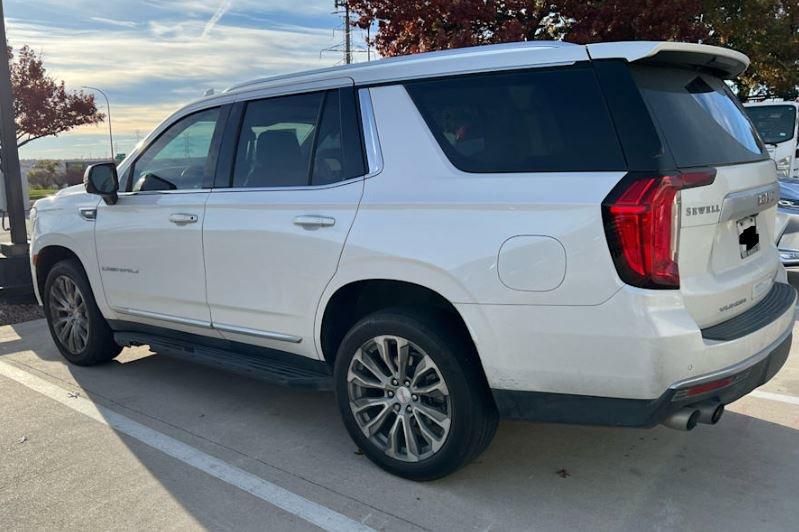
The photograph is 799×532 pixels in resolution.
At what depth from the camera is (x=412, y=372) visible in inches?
129

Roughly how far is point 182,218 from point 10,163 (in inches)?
195

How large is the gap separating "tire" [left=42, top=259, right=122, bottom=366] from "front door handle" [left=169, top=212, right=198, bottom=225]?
1.27 meters

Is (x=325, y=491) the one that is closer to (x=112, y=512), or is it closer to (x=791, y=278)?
(x=112, y=512)

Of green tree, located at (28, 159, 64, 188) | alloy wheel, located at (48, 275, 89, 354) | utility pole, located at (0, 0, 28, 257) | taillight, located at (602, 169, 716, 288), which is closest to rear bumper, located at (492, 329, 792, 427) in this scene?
taillight, located at (602, 169, 716, 288)

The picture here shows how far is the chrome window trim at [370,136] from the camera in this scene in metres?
3.35

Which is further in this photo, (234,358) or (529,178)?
(234,358)

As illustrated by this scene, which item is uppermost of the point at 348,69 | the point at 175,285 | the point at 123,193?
the point at 348,69

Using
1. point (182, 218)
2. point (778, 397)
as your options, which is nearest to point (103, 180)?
point (182, 218)

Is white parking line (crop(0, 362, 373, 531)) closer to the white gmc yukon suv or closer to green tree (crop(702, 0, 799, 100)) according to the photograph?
the white gmc yukon suv

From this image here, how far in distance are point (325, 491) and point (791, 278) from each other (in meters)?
6.96

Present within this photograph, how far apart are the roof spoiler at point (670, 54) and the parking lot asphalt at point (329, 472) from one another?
6.44 ft

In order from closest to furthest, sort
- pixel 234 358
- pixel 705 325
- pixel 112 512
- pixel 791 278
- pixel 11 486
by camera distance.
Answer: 1. pixel 705 325
2. pixel 112 512
3. pixel 11 486
4. pixel 234 358
5. pixel 791 278

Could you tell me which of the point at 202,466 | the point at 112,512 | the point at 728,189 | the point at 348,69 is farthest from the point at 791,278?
the point at 112,512

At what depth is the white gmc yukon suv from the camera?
2648 mm
